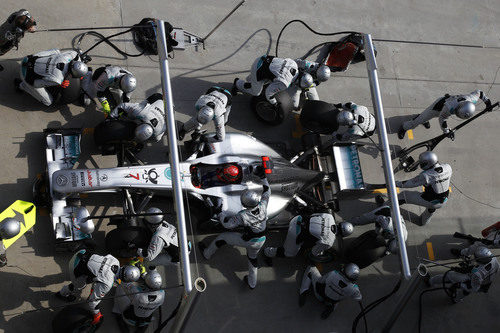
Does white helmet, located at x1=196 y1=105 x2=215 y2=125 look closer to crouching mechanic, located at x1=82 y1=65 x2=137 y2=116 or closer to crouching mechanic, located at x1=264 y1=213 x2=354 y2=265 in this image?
crouching mechanic, located at x1=82 y1=65 x2=137 y2=116

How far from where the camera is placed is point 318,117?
32.9 ft

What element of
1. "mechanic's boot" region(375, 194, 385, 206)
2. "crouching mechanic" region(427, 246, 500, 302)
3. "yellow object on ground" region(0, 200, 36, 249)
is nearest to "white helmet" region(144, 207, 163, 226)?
"yellow object on ground" region(0, 200, 36, 249)

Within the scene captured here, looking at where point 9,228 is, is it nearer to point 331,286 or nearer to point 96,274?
point 96,274

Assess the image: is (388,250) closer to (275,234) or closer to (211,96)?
(275,234)

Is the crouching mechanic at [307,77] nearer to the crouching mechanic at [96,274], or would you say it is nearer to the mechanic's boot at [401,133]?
the mechanic's boot at [401,133]

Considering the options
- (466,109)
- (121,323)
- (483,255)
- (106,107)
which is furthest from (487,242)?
(106,107)

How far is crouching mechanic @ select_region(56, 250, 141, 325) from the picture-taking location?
307 inches

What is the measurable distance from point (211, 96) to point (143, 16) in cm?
277

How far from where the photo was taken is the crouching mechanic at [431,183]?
9.82m

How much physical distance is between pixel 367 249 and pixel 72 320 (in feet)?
16.3

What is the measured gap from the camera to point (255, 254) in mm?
9055

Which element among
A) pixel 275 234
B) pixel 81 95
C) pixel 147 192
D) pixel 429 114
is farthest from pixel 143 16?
pixel 429 114

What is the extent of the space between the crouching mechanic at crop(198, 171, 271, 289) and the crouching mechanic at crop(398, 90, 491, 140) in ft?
13.1

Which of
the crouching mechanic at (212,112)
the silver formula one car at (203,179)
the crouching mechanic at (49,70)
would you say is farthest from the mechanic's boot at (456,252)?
the crouching mechanic at (49,70)
